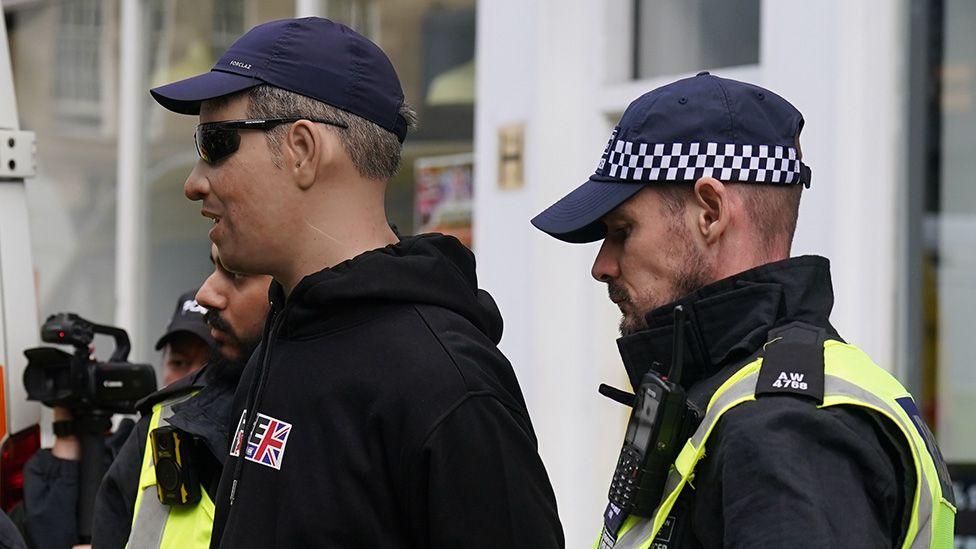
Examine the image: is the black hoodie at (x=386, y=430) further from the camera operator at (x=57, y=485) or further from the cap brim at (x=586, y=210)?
the camera operator at (x=57, y=485)

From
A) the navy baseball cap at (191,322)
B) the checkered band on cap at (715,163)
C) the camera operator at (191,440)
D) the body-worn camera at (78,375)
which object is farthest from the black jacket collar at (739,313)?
the navy baseball cap at (191,322)

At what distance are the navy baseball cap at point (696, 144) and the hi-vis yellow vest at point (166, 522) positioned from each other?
1.02 meters

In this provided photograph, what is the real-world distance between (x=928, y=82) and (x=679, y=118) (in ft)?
9.55

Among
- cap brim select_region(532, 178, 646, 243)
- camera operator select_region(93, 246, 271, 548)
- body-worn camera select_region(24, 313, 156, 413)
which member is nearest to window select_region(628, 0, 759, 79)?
body-worn camera select_region(24, 313, 156, 413)

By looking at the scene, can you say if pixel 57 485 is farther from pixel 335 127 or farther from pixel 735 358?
pixel 735 358

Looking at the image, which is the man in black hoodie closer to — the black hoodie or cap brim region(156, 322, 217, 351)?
the black hoodie

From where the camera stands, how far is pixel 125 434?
429cm

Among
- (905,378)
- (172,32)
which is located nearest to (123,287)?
(172,32)

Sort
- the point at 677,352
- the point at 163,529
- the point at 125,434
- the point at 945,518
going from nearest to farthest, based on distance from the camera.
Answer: the point at 945,518
the point at 677,352
the point at 163,529
the point at 125,434

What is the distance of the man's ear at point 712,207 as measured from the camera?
2215 millimetres

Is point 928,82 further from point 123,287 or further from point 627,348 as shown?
point 123,287

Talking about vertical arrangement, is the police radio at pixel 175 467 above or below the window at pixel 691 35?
below

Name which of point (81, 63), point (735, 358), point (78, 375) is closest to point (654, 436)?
point (735, 358)

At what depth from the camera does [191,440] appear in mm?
2930
